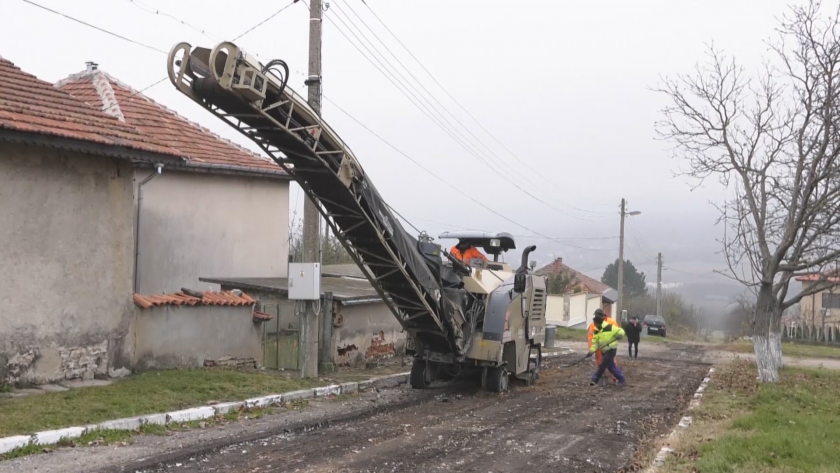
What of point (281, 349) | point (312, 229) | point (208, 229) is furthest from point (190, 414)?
point (208, 229)

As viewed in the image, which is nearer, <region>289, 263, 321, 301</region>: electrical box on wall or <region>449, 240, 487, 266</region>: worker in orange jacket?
<region>289, 263, 321, 301</region>: electrical box on wall

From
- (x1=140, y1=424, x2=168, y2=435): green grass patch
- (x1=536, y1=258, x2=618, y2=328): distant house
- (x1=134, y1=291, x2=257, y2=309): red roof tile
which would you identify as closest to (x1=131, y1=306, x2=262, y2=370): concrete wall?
(x1=134, y1=291, x2=257, y2=309): red roof tile

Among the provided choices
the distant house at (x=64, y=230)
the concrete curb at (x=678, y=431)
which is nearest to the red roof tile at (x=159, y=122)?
the distant house at (x=64, y=230)

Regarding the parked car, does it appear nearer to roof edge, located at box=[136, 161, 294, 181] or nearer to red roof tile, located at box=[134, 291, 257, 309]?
roof edge, located at box=[136, 161, 294, 181]

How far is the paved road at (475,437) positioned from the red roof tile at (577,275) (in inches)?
1607

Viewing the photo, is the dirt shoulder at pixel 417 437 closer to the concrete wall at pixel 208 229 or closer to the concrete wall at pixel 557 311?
the concrete wall at pixel 208 229

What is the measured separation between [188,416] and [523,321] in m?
6.79

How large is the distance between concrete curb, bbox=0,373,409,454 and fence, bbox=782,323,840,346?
39652mm

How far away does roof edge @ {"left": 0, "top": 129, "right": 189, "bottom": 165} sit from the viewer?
10812mm

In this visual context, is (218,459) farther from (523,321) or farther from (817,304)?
(817,304)

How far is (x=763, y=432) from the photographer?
9688 mm

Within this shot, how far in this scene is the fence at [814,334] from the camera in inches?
1831

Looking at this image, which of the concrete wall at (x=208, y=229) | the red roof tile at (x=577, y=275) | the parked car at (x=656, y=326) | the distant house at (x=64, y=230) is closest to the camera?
the distant house at (x=64, y=230)

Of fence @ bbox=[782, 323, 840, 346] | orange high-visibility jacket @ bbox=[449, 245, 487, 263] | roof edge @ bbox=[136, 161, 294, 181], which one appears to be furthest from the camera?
fence @ bbox=[782, 323, 840, 346]
